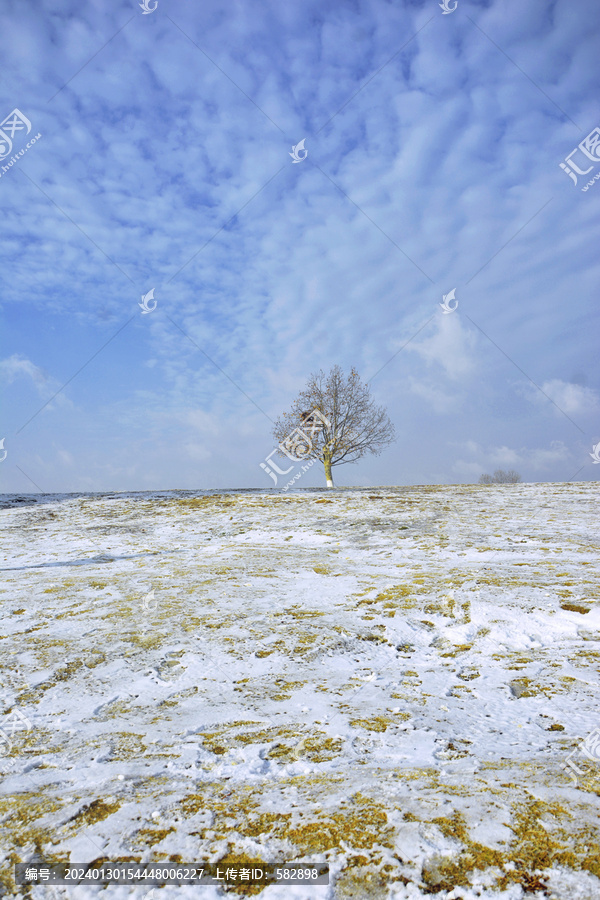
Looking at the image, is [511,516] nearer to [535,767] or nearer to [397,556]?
[397,556]

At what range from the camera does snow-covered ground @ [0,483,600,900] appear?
187 cm

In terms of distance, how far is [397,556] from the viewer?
888 cm

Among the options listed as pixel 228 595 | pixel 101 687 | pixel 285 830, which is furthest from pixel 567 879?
pixel 228 595

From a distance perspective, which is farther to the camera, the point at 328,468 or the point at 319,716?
the point at 328,468

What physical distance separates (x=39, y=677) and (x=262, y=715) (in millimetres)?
2294
